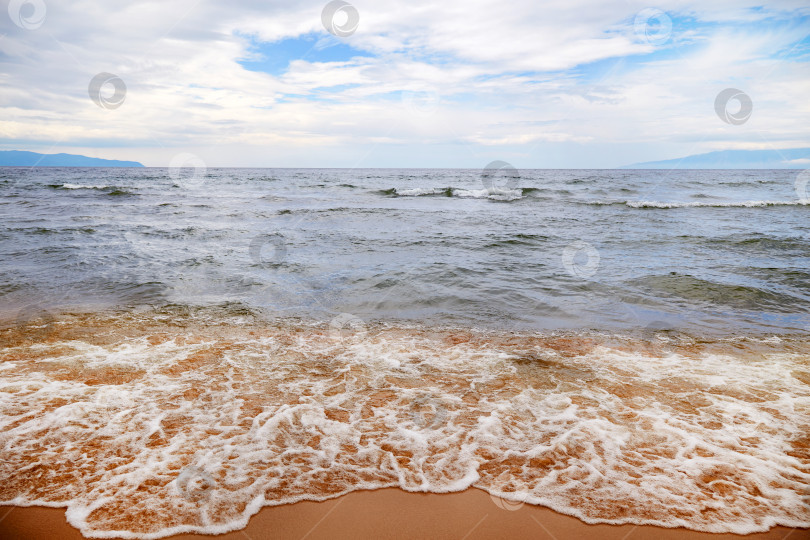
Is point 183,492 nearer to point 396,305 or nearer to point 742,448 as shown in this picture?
point 742,448

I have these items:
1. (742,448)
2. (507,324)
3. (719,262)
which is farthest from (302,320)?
(719,262)

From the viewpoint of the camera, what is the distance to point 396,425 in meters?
4.43

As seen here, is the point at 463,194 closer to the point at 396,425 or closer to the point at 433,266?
the point at 433,266

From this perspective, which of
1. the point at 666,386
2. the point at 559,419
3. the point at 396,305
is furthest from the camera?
the point at 396,305

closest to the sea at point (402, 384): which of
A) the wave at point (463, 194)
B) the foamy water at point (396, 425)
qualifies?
the foamy water at point (396, 425)

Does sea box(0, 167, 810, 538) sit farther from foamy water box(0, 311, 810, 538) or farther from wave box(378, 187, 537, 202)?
wave box(378, 187, 537, 202)

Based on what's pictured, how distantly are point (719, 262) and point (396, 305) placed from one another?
33.5 feet

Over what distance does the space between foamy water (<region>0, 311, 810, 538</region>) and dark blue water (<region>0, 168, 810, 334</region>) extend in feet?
5.70

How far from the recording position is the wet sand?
121 inches

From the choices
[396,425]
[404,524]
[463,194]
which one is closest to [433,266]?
[396,425]

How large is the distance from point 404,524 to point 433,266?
9085mm

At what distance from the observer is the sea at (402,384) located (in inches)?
137

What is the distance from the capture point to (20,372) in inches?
213

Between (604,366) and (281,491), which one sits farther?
(604,366)
